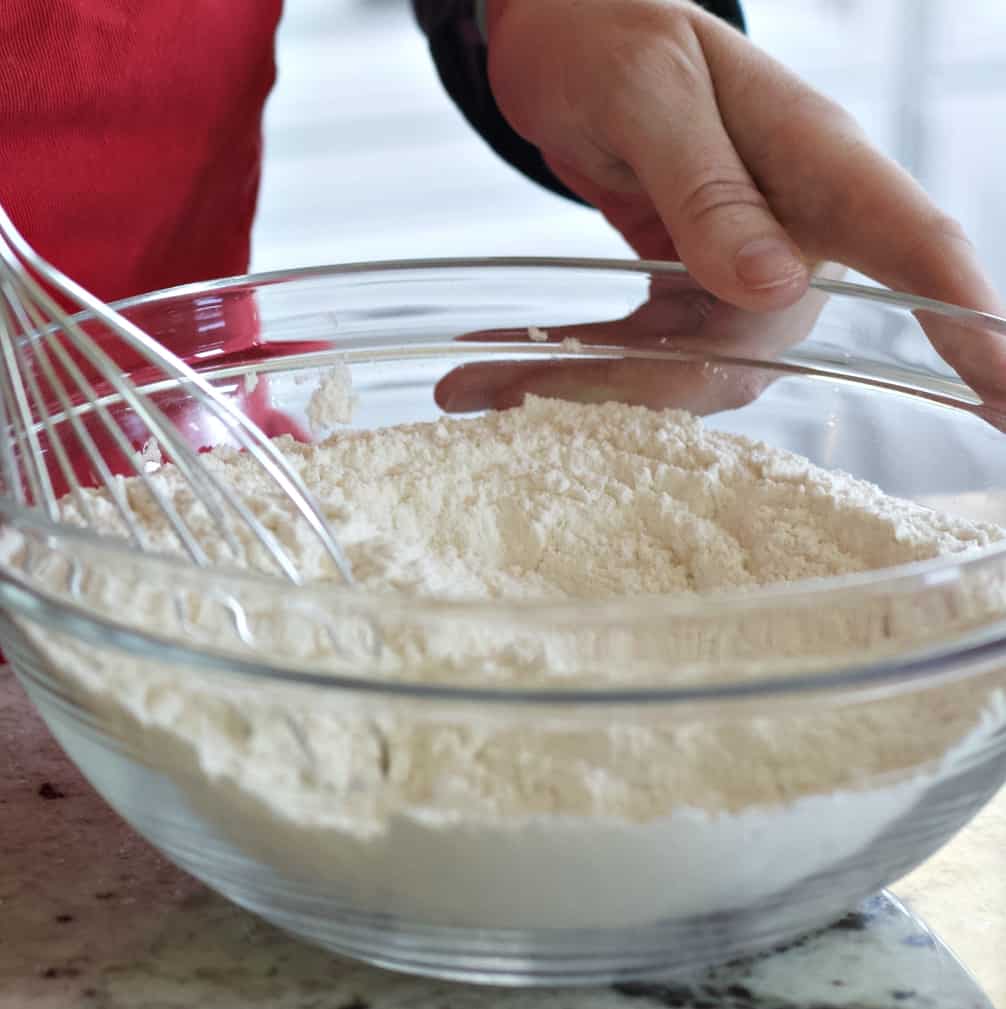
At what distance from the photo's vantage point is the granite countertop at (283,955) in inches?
15.9

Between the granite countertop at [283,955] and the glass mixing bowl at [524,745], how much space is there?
0.10 ft

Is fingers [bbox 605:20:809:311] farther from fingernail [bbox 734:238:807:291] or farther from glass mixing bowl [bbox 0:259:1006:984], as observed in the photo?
glass mixing bowl [bbox 0:259:1006:984]

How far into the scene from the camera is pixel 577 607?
12.0 inches

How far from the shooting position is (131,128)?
781 mm

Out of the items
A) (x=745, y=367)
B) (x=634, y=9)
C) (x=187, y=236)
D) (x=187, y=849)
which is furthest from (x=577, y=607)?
(x=187, y=236)

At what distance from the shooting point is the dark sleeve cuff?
35.1 inches

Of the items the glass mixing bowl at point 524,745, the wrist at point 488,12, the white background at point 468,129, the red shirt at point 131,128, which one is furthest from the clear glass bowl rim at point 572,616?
the white background at point 468,129

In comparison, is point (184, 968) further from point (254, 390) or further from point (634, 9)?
point (634, 9)

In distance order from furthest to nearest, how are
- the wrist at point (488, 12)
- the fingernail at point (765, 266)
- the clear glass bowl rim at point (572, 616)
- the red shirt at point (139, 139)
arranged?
the wrist at point (488, 12), the red shirt at point (139, 139), the fingernail at point (765, 266), the clear glass bowl rim at point (572, 616)

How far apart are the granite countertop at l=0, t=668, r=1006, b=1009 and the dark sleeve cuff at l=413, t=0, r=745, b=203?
0.56 metres

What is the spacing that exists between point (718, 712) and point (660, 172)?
416 millimetres

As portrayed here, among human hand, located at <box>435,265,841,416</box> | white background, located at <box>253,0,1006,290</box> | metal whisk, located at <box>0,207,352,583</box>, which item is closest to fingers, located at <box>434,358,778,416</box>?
human hand, located at <box>435,265,841,416</box>

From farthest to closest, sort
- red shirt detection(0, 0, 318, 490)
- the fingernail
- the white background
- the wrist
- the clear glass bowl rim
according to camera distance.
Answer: the white background
the wrist
red shirt detection(0, 0, 318, 490)
the fingernail
the clear glass bowl rim

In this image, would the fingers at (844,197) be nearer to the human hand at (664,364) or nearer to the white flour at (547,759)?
the human hand at (664,364)
